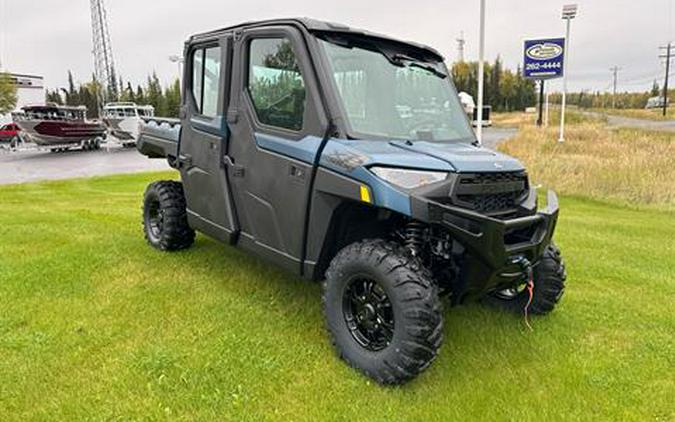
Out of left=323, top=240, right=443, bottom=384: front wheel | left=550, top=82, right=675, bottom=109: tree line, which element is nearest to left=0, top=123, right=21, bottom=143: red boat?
left=323, top=240, right=443, bottom=384: front wheel

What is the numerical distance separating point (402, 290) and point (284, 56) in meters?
1.87

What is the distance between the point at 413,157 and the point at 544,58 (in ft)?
75.9

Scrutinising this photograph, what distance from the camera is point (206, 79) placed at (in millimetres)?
4570

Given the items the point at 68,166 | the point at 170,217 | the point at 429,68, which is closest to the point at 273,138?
the point at 429,68

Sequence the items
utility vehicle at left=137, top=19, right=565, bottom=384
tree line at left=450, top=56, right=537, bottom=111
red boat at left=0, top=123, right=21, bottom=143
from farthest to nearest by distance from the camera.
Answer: tree line at left=450, top=56, right=537, bottom=111 < red boat at left=0, top=123, right=21, bottom=143 < utility vehicle at left=137, top=19, right=565, bottom=384

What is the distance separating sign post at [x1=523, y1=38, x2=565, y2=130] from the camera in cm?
2320

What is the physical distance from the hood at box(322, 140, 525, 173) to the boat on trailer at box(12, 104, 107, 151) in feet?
93.3

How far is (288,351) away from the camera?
3.53m

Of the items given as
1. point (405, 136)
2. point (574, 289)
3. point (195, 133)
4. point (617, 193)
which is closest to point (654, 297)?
point (574, 289)

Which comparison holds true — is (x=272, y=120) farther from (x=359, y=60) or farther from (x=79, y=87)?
(x=79, y=87)

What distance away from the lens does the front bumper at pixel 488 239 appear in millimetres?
2885

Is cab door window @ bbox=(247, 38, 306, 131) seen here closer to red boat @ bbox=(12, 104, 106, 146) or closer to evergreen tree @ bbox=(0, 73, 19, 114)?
red boat @ bbox=(12, 104, 106, 146)

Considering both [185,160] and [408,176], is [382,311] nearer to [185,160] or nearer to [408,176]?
[408,176]

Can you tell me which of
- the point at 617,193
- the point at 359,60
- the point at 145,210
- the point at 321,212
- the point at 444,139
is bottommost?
the point at 617,193
